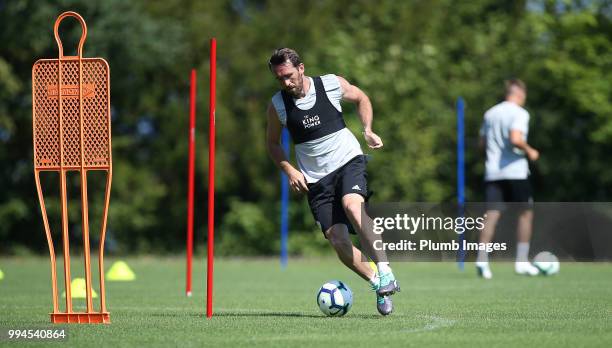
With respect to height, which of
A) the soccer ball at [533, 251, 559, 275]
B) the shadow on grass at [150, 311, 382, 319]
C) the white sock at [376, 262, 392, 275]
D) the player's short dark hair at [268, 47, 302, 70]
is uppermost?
the player's short dark hair at [268, 47, 302, 70]

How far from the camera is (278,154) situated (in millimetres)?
8820

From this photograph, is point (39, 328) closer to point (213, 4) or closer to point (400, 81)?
point (400, 81)

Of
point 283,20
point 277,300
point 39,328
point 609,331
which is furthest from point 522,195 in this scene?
point 283,20

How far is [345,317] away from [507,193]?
21.3ft

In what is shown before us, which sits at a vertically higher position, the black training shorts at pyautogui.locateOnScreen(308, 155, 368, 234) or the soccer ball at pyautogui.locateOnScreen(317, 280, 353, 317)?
the black training shorts at pyautogui.locateOnScreen(308, 155, 368, 234)

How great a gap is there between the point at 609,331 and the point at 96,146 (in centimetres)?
372

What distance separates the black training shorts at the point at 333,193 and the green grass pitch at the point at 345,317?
77 cm

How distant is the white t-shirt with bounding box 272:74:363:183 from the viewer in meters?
8.68
